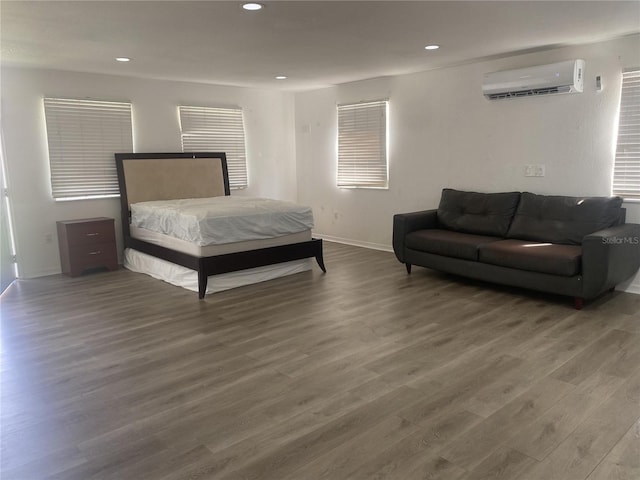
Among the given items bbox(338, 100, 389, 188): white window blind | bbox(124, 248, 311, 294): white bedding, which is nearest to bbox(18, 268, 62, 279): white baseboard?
bbox(124, 248, 311, 294): white bedding

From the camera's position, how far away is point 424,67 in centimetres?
567

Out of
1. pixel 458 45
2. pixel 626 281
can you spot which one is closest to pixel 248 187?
pixel 458 45

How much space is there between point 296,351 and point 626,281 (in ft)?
11.0

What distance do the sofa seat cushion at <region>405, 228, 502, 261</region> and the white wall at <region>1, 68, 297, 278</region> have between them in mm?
3670

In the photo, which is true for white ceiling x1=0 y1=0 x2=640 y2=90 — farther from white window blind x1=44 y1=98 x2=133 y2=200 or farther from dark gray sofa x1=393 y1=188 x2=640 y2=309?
dark gray sofa x1=393 y1=188 x2=640 y2=309

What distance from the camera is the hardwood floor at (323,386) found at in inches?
82.9

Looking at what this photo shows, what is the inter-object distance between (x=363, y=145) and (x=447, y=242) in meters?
2.54

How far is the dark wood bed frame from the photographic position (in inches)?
182

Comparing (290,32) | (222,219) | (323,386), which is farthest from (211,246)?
(323,386)

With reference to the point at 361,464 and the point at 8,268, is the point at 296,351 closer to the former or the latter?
the point at 361,464

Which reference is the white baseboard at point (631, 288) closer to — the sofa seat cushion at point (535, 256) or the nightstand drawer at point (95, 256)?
the sofa seat cushion at point (535, 256)

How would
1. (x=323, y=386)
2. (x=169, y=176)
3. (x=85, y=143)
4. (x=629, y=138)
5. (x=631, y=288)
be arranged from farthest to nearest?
(x=169, y=176) < (x=85, y=143) < (x=631, y=288) < (x=629, y=138) < (x=323, y=386)

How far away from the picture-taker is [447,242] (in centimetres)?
483

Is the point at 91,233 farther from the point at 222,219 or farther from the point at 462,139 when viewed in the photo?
the point at 462,139
